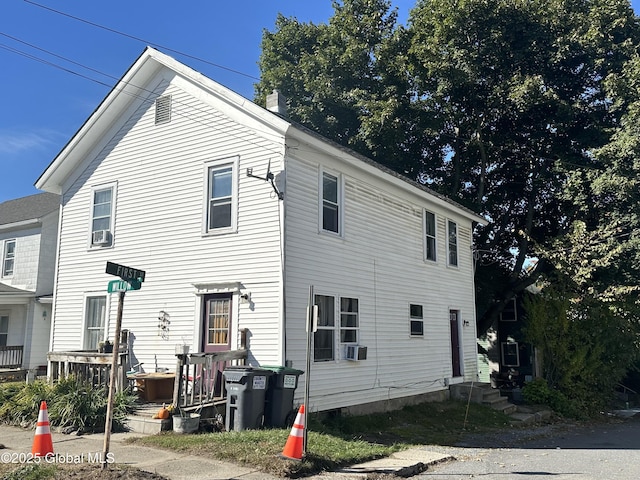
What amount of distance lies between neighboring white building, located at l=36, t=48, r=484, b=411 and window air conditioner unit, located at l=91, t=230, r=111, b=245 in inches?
1.4

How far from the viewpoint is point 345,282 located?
12.8m

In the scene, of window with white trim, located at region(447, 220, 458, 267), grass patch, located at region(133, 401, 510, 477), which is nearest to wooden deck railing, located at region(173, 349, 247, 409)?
grass patch, located at region(133, 401, 510, 477)

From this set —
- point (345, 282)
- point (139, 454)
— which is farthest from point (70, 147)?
point (139, 454)

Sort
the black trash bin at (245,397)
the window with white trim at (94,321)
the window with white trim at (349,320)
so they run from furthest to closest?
the window with white trim at (94,321), the window with white trim at (349,320), the black trash bin at (245,397)

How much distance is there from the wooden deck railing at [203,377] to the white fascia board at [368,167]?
4575mm

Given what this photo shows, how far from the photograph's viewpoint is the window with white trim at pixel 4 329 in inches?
808

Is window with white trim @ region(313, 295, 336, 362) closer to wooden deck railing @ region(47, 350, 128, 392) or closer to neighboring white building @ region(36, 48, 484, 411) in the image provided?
neighboring white building @ region(36, 48, 484, 411)

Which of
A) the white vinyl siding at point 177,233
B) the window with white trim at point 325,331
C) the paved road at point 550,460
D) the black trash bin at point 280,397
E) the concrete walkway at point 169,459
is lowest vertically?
the paved road at point 550,460

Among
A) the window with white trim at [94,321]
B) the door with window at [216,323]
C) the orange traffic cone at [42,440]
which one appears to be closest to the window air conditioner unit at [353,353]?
the door with window at [216,323]

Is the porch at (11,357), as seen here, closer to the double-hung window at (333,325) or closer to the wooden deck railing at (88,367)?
the wooden deck railing at (88,367)

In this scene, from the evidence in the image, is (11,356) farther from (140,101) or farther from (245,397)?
(245,397)

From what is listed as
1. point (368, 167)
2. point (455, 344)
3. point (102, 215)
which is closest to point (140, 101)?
point (102, 215)

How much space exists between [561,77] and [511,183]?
4.95m

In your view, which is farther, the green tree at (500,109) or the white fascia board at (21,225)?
the white fascia board at (21,225)
